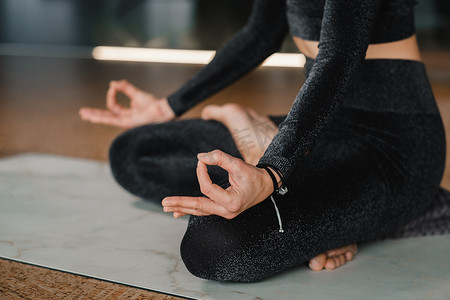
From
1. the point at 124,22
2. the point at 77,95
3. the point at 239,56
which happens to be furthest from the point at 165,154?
the point at 124,22

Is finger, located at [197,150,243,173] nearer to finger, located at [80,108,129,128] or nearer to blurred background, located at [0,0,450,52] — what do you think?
finger, located at [80,108,129,128]

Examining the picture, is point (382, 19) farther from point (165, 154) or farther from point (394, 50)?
point (165, 154)

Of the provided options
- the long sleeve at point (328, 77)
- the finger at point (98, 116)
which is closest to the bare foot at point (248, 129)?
the finger at point (98, 116)

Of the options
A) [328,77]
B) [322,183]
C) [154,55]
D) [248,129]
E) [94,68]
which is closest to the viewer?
[328,77]

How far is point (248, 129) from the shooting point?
1375 millimetres

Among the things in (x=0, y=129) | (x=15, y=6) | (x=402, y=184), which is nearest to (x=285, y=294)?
(x=402, y=184)

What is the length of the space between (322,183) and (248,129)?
0.34 metres

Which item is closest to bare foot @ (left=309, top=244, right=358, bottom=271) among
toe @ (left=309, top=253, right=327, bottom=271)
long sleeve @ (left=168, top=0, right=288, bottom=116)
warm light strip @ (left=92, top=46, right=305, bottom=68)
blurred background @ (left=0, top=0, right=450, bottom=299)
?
toe @ (left=309, top=253, right=327, bottom=271)

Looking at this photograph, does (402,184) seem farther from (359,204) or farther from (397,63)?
(397,63)

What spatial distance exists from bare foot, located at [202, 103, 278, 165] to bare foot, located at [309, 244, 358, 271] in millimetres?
283

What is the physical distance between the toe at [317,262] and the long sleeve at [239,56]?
578 millimetres

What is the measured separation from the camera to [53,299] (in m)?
0.97

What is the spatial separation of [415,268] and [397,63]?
0.42 metres

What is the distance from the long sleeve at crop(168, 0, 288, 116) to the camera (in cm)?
149
